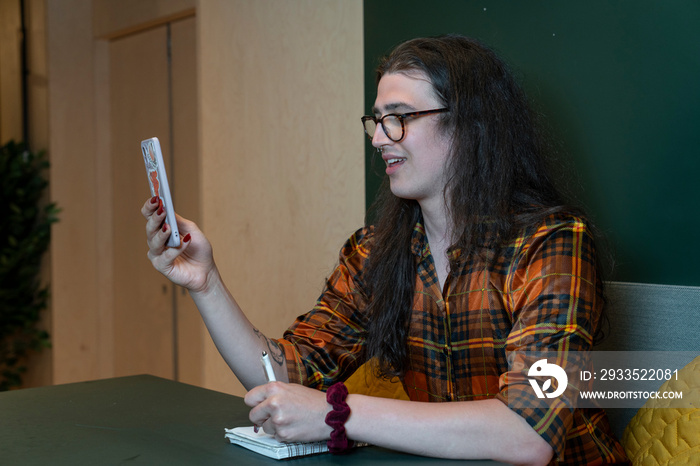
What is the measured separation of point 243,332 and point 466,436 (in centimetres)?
59

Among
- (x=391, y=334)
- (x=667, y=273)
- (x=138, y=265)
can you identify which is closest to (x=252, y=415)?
(x=391, y=334)

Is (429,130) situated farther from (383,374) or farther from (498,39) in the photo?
(498,39)

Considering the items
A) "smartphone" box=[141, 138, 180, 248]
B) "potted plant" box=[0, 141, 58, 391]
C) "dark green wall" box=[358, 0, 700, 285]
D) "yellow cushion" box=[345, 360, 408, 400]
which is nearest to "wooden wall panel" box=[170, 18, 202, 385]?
"potted plant" box=[0, 141, 58, 391]

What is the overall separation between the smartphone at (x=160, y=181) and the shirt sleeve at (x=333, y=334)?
1.28 ft

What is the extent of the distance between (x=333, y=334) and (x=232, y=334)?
0.29 meters

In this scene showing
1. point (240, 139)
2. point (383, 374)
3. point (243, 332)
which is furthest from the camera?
point (240, 139)

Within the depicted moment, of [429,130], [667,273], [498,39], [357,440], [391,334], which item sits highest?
[498,39]

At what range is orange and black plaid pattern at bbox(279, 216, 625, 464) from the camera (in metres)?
1.35

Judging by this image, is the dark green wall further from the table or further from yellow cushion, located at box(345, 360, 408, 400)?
the table

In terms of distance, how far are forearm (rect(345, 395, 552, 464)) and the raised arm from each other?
1.36 ft

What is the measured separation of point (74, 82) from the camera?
177 inches

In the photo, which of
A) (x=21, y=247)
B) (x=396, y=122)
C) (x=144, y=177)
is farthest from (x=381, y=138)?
(x=21, y=247)

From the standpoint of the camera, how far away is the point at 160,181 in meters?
1.42

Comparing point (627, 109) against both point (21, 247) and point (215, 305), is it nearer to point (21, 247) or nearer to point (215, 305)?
point (215, 305)
